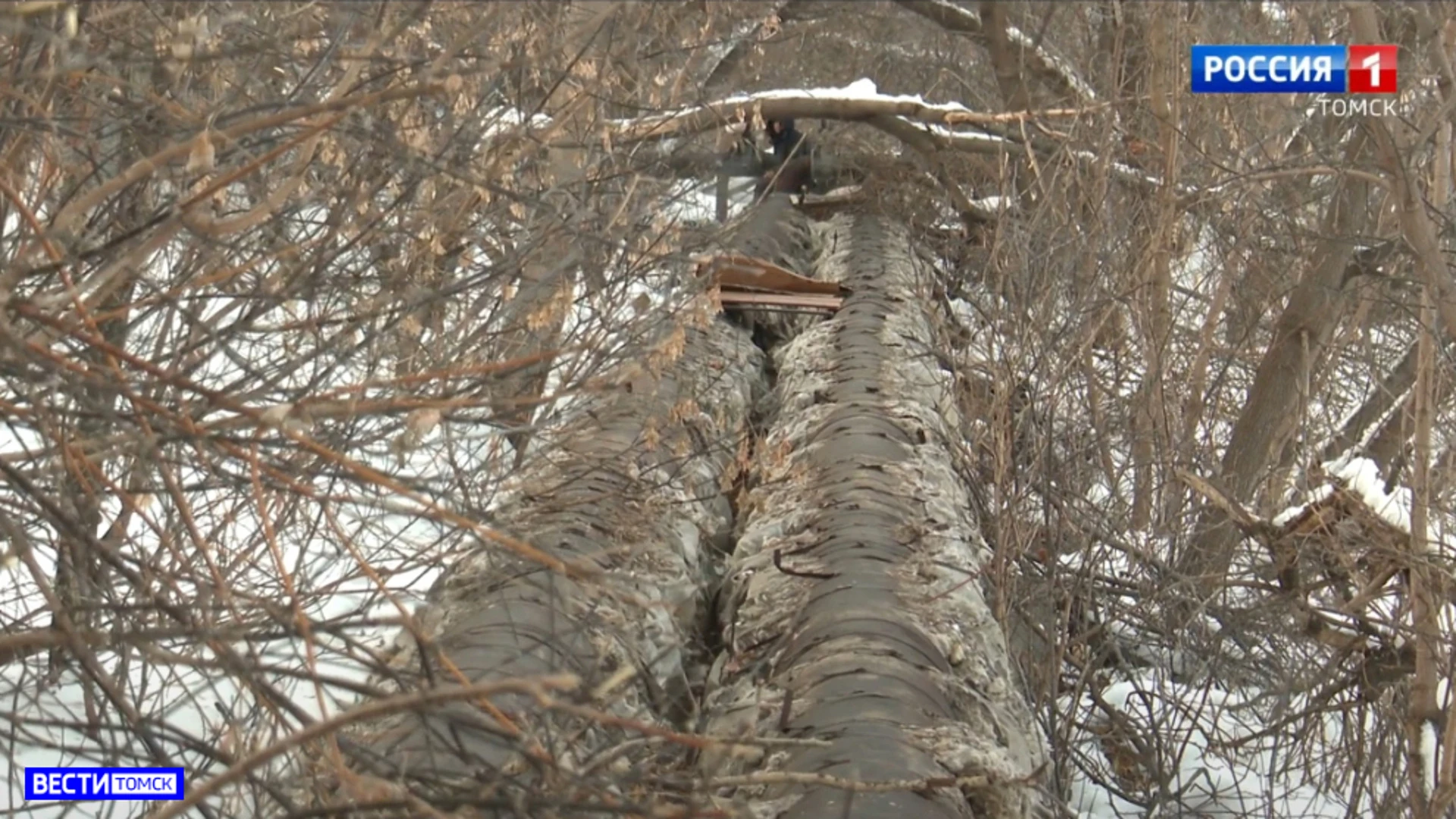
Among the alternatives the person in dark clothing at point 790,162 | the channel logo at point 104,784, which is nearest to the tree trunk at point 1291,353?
the person in dark clothing at point 790,162

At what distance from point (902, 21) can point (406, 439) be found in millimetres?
11062

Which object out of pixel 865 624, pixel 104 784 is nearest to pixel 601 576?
pixel 104 784

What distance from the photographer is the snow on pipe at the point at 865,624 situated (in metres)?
2.89

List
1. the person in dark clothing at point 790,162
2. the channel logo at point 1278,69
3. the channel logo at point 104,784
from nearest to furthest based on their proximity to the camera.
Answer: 1. the channel logo at point 104,784
2. the channel logo at point 1278,69
3. the person in dark clothing at point 790,162

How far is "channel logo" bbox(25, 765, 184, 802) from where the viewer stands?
8.36 feet

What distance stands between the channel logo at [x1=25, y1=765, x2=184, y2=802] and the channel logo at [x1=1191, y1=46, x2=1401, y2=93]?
20.7 feet

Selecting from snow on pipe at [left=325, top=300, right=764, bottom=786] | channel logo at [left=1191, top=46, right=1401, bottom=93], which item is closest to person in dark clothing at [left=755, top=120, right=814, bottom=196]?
channel logo at [left=1191, top=46, right=1401, bottom=93]

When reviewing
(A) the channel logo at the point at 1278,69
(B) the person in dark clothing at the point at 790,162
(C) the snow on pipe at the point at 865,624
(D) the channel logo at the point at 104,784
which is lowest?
(D) the channel logo at the point at 104,784

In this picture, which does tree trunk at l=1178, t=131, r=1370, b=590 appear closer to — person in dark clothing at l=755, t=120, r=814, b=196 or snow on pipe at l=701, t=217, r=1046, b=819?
snow on pipe at l=701, t=217, r=1046, b=819

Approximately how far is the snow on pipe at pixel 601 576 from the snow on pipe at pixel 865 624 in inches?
7.8

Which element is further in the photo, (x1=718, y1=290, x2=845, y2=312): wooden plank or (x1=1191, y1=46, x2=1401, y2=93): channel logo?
(x1=1191, y1=46, x2=1401, y2=93): channel logo

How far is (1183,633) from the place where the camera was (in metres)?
5.08

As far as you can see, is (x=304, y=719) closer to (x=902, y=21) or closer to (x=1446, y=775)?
(x=1446, y=775)

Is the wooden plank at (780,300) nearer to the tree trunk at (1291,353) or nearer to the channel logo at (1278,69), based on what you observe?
the tree trunk at (1291,353)
